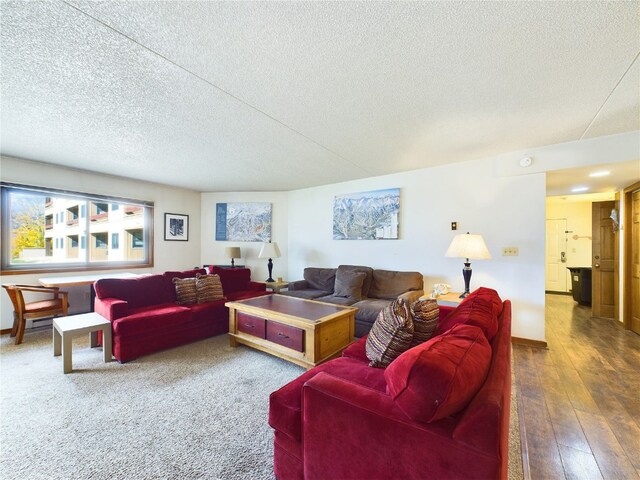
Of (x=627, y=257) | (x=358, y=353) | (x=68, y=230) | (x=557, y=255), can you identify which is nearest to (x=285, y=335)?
(x=358, y=353)

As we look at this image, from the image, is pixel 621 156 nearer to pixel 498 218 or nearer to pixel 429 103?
pixel 498 218

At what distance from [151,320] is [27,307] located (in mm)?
1786

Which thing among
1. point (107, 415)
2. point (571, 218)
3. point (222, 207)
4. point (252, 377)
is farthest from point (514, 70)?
point (571, 218)

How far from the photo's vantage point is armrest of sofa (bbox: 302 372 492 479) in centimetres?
83

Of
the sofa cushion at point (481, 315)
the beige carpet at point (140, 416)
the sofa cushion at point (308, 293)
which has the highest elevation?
the sofa cushion at point (481, 315)

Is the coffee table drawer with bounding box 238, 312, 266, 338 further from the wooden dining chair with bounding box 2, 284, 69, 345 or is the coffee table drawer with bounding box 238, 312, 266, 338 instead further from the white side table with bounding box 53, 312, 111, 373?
the wooden dining chair with bounding box 2, 284, 69, 345

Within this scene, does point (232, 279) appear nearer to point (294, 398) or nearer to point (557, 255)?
point (294, 398)

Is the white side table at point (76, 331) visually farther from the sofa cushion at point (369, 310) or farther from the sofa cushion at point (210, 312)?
the sofa cushion at point (369, 310)

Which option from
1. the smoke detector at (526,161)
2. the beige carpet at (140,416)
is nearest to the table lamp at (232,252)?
the beige carpet at (140,416)

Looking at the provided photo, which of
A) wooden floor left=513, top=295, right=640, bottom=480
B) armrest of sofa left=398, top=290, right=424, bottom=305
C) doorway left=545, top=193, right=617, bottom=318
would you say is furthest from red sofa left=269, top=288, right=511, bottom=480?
doorway left=545, top=193, right=617, bottom=318

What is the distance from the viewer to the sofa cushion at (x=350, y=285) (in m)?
3.98

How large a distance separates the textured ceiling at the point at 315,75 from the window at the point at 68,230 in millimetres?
959

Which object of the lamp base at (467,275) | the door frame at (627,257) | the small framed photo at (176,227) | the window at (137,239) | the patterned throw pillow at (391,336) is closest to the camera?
the patterned throw pillow at (391,336)

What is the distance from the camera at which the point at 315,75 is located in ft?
5.97
